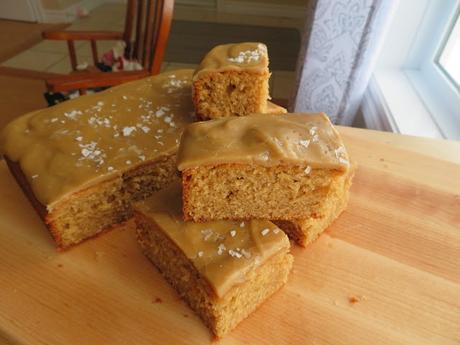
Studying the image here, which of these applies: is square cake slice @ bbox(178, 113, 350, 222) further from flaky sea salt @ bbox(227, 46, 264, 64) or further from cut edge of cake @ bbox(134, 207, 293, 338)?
flaky sea salt @ bbox(227, 46, 264, 64)

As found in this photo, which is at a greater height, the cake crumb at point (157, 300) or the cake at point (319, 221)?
the cake at point (319, 221)

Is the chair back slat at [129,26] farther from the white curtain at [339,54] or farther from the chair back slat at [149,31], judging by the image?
the white curtain at [339,54]

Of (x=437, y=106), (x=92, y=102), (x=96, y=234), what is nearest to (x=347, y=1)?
(x=437, y=106)

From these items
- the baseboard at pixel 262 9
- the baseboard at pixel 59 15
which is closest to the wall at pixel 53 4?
the baseboard at pixel 59 15

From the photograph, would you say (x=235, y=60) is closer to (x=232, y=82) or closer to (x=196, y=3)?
(x=232, y=82)

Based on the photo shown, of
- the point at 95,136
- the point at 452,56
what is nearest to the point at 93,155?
the point at 95,136

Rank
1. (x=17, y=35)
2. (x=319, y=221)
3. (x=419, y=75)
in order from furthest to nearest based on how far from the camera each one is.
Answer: (x=17, y=35)
(x=419, y=75)
(x=319, y=221)

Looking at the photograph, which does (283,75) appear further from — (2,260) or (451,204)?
(2,260)
